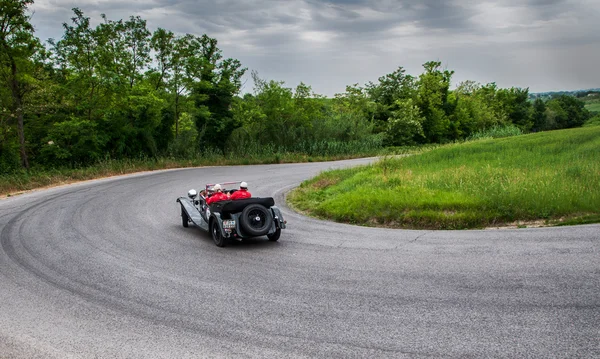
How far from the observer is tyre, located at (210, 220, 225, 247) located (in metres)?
8.35

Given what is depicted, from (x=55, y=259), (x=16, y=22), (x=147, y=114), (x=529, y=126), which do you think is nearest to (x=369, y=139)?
(x=147, y=114)

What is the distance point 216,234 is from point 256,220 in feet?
2.98

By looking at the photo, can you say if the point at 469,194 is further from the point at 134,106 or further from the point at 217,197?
the point at 134,106

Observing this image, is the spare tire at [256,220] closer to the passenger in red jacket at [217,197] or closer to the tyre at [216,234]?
the tyre at [216,234]

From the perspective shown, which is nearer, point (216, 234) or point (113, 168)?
point (216, 234)

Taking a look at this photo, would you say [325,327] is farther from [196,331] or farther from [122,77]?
[122,77]

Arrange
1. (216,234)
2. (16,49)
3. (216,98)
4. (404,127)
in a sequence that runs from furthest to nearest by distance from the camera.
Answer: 1. (404,127)
2. (216,98)
3. (16,49)
4. (216,234)

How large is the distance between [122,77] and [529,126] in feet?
232

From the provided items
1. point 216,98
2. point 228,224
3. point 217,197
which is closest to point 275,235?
point 228,224

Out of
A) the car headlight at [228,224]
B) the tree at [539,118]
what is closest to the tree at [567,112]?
the tree at [539,118]

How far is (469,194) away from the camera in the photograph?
35.3 ft

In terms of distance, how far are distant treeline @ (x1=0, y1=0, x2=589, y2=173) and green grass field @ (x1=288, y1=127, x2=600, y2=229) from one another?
1483 cm

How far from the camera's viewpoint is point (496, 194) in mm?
10352

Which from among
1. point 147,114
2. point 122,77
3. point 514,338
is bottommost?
point 514,338
